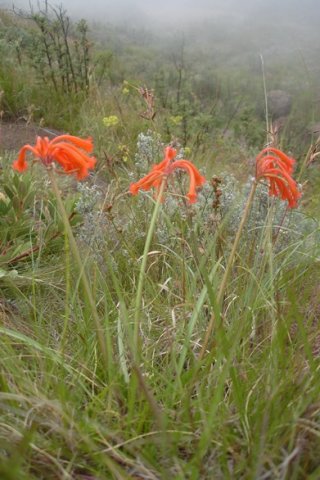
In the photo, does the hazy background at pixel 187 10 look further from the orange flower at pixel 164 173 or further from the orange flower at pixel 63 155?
the orange flower at pixel 63 155

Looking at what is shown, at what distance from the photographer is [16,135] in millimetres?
5277

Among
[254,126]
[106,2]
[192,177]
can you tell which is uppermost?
[106,2]

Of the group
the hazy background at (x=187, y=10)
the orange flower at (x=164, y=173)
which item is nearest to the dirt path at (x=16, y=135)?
the orange flower at (x=164, y=173)

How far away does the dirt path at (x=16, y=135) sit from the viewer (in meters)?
5.01

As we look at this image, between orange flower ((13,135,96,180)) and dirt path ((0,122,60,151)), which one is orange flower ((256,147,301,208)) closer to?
orange flower ((13,135,96,180))

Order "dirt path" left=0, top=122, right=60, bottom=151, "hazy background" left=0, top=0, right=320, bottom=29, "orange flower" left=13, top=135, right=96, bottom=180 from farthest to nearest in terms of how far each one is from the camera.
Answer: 1. "hazy background" left=0, top=0, right=320, bottom=29
2. "dirt path" left=0, top=122, right=60, bottom=151
3. "orange flower" left=13, top=135, right=96, bottom=180

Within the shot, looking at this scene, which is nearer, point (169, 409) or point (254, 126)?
point (169, 409)

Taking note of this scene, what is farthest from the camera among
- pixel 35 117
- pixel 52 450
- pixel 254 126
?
pixel 254 126

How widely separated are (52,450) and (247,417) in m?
0.44

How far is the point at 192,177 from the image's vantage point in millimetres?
1256

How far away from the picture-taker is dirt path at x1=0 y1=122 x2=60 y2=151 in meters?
5.01

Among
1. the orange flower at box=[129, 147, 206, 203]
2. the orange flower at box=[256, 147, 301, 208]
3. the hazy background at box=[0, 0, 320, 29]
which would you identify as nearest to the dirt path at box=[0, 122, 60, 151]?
the orange flower at box=[129, 147, 206, 203]

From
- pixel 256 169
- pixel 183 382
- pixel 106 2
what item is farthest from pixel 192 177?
pixel 106 2

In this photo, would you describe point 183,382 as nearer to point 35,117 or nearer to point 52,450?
point 52,450
